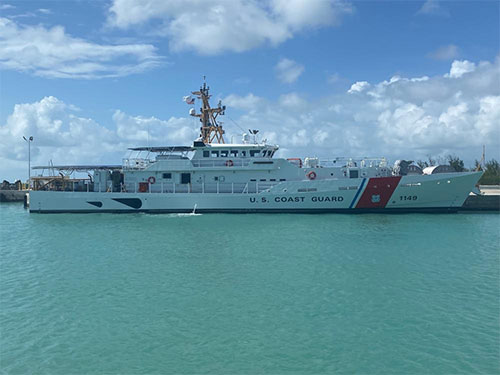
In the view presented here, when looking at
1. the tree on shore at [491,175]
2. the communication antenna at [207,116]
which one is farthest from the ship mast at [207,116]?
the tree on shore at [491,175]

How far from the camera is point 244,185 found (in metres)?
25.8

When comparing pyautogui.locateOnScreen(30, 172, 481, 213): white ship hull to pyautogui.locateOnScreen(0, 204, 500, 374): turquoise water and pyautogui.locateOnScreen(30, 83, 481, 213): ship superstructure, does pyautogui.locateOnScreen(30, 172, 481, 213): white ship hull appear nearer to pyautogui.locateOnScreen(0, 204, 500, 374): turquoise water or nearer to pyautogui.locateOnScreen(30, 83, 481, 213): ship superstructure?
pyautogui.locateOnScreen(30, 83, 481, 213): ship superstructure

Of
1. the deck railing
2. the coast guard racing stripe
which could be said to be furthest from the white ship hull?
the deck railing

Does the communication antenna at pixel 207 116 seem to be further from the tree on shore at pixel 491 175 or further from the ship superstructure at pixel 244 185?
the tree on shore at pixel 491 175

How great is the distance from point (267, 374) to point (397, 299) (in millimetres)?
4565

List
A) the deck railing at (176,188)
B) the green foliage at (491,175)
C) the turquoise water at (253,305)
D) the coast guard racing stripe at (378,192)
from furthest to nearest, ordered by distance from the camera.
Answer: the green foliage at (491,175)
the deck railing at (176,188)
the coast guard racing stripe at (378,192)
the turquoise water at (253,305)

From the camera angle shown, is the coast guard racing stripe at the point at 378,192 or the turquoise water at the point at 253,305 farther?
the coast guard racing stripe at the point at 378,192

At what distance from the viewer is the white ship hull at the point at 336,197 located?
2336 cm

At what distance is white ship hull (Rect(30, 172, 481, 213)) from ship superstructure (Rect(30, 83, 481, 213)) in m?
0.06

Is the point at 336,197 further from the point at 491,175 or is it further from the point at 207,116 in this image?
the point at 491,175

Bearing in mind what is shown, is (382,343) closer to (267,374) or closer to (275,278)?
(267,374)

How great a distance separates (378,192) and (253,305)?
1719 cm

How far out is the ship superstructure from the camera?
2361cm

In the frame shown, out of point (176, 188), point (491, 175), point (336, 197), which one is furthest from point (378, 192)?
point (491, 175)
